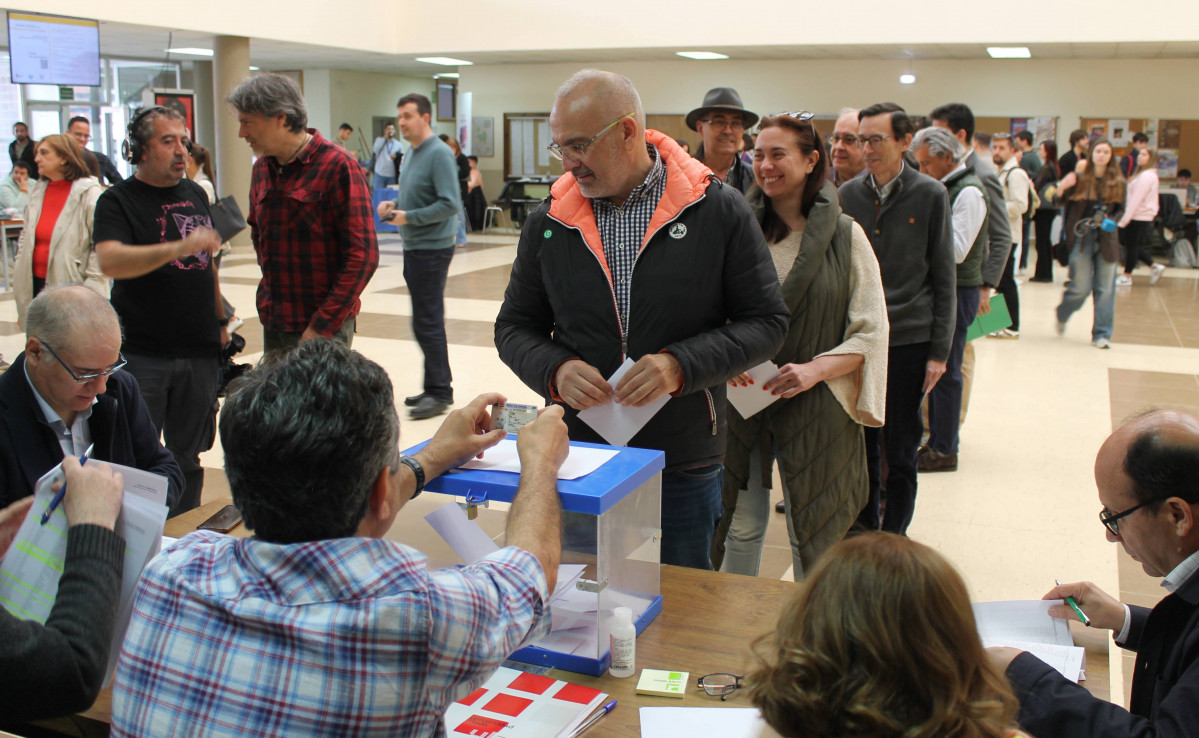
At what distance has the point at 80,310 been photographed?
80.5 inches

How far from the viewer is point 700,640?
1713 millimetres

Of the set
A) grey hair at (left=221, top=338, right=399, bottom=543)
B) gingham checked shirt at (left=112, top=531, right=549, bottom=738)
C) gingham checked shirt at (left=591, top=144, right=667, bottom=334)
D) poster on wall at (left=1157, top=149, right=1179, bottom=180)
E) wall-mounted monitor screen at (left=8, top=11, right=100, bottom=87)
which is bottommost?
gingham checked shirt at (left=112, top=531, right=549, bottom=738)

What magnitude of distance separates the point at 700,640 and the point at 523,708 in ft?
1.16

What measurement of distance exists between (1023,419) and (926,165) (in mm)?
1818

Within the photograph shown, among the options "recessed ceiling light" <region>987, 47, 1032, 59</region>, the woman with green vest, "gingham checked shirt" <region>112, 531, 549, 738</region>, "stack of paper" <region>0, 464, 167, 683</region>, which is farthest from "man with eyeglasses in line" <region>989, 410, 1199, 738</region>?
"recessed ceiling light" <region>987, 47, 1032, 59</region>

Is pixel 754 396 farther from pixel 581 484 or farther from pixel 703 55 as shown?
pixel 703 55

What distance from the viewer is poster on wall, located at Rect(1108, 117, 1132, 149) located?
14727mm

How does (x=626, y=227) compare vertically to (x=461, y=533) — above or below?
above

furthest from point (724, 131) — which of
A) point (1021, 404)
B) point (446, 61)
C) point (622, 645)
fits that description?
point (446, 61)

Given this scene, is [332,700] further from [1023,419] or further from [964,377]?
[1023,419]

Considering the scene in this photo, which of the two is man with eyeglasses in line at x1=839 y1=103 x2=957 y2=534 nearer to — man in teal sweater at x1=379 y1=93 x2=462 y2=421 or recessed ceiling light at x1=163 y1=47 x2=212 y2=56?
man in teal sweater at x1=379 y1=93 x2=462 y2=421

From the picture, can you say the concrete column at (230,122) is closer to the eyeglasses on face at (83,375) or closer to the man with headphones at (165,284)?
the man with headphones at (165,284)

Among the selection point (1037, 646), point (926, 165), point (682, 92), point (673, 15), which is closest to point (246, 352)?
point (926, 165)

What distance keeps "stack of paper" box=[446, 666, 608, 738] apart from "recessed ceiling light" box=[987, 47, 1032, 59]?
14.1 m
